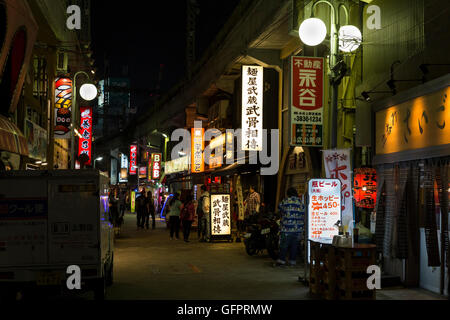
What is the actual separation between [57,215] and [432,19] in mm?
8036

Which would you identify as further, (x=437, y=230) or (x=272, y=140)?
(x=272, y=140)

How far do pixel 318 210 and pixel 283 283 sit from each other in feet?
6.07

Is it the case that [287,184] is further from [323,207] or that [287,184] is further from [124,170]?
[124,170]

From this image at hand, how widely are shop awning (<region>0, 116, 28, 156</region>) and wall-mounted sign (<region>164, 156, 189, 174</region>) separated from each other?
2563cm

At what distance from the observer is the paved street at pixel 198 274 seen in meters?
10.2

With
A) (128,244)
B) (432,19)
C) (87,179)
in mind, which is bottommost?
(128,244)

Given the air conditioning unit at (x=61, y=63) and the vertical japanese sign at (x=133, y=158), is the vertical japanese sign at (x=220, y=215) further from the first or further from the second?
the vertical japanese sign at (x=133, y=158)

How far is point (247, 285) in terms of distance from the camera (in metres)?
11.1

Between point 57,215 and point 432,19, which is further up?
point 432,19

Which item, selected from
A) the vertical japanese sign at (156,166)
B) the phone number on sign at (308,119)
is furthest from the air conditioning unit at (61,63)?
the vertical japanese sign at (156,166)
